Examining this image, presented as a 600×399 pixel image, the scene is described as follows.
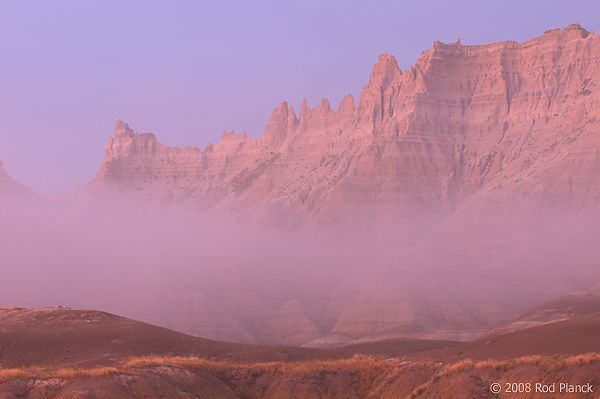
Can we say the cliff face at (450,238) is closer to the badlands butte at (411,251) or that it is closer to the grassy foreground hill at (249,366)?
the badlands butte at (411,251)

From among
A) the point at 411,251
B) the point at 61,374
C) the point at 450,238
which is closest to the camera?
the point at 61,374

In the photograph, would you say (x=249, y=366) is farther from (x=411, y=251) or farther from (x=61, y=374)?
(x=411, y=251)

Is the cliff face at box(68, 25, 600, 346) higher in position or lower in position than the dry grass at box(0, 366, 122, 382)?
higher

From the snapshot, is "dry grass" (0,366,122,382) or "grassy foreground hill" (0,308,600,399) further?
"dry grass" (0,366,122,382)

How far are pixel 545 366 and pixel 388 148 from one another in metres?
161

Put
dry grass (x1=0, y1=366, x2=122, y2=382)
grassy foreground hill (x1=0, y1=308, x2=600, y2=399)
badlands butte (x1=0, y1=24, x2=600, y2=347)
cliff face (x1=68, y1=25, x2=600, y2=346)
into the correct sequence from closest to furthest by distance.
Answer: grassy foreground hill (x1=0, y1=308, x2=600, y2=399) → dry grass (x1=0, y1=366, x2=122, y2=382) → cliff face (x1=68, y1=25, x2=600, y2=346) → badlands butte (x1=0, y1=24, x2=600, y2=347)

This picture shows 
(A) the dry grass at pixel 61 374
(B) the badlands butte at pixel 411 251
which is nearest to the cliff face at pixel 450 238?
(B) the badlands butte at pixel 411 251

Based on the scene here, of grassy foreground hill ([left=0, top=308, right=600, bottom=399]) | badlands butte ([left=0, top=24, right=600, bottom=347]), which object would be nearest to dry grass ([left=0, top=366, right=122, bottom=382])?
grassy foreground hill ([left=0, top=308, right=600, bottom=399])

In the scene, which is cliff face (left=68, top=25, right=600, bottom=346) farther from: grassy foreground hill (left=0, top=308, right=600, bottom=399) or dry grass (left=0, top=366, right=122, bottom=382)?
dry grass (left=0, top=366, right=122, bottom=382)

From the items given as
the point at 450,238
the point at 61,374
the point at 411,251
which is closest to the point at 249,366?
the point at 61,374

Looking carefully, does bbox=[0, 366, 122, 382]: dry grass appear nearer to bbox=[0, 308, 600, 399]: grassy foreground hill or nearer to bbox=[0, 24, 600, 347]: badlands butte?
bbox=[0, 308, 600, 399]: grassy foreground hill

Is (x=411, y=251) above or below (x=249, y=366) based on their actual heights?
above

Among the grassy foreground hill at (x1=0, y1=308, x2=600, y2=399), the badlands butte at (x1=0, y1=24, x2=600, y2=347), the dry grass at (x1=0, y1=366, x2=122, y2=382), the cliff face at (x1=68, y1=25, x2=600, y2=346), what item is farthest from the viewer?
the badlands butte at (x1=0, y1=24, x2=600, y2=347)

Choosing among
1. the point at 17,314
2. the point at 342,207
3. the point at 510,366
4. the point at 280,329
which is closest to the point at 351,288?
the point at 280,329
